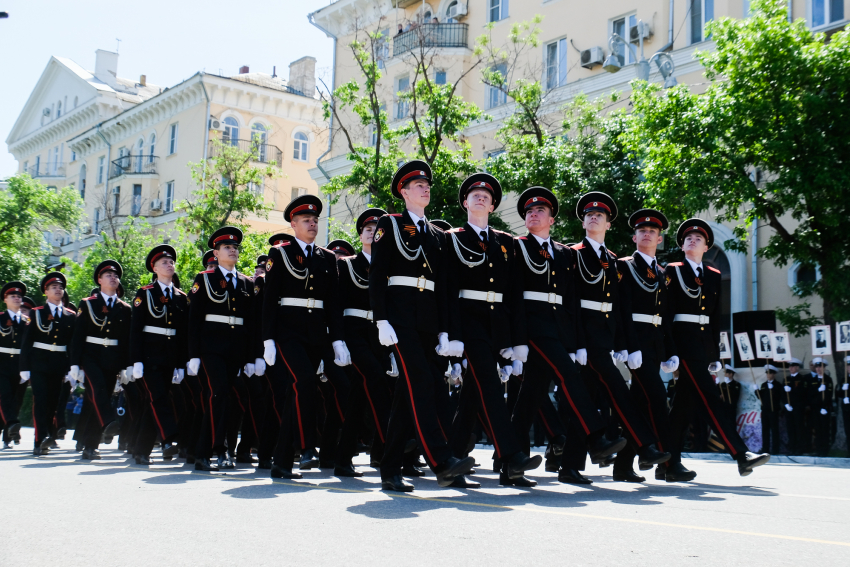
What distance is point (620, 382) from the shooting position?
7566mm

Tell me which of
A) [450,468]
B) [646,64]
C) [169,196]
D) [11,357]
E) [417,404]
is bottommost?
[450,468]

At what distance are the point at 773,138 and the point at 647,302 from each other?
26.5 feet

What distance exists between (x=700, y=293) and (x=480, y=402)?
261 centimetres

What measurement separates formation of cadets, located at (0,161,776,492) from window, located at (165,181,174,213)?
34.5m

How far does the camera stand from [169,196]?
4481 centimetres

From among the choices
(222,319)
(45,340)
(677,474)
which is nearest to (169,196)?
(45,340)

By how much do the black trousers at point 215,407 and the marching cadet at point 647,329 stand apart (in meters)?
3.55

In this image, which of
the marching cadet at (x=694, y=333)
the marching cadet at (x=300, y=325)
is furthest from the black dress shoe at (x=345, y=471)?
the marching cadet at (x=694, y=333)

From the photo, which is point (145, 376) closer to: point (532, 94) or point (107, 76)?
point (532, 94)

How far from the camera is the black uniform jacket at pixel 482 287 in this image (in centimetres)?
696

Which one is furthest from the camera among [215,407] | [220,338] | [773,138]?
[773,138]

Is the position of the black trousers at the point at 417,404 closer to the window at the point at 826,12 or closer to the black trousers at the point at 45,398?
the black trousers at the point at 45,398

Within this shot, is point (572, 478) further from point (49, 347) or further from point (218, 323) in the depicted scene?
point (49, 347)

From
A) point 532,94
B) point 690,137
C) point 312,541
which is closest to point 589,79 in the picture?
point 532,94
